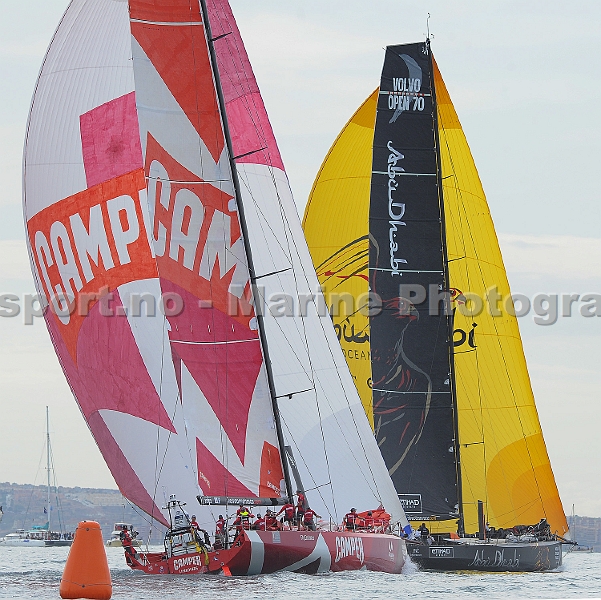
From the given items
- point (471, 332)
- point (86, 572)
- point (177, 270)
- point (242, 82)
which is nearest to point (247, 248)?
point (177, 270)

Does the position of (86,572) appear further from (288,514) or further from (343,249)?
(343,249)

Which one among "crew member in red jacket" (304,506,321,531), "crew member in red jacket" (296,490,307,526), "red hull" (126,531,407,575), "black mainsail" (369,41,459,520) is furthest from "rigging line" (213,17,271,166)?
"red hull" (126,531,407,575)

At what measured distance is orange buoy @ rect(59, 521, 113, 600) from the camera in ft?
42.8

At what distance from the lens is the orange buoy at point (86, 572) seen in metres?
13.0

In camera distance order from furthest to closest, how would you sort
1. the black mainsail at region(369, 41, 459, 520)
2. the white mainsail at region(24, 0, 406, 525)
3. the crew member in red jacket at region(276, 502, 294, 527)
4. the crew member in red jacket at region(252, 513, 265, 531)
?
the black mainsail at region(369, 41, 459, 520), the white mainsail at region(24, 0, 406, 525), the crew member in red jacket at region(276, 502, 294, 527), the crew member in red jacket at region(252, 513, 265, 531)

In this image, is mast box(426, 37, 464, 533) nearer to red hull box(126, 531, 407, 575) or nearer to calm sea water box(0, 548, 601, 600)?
calm sea water box(0, 548, 601, 600)

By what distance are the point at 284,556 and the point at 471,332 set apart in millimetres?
9294

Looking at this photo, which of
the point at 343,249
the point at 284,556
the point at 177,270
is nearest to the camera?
the point at 284,556

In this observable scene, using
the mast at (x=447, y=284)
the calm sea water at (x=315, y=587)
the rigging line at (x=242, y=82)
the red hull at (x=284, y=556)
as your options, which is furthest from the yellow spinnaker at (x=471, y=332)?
the red hull at (x=284, y=556)

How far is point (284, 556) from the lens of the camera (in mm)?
15602

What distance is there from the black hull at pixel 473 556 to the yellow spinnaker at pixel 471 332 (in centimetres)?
229

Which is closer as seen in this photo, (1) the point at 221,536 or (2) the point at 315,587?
(2) the point at 315,587

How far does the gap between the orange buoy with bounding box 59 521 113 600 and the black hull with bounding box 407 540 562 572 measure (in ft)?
26.4

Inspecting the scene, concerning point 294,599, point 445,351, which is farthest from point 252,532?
point 445,351
